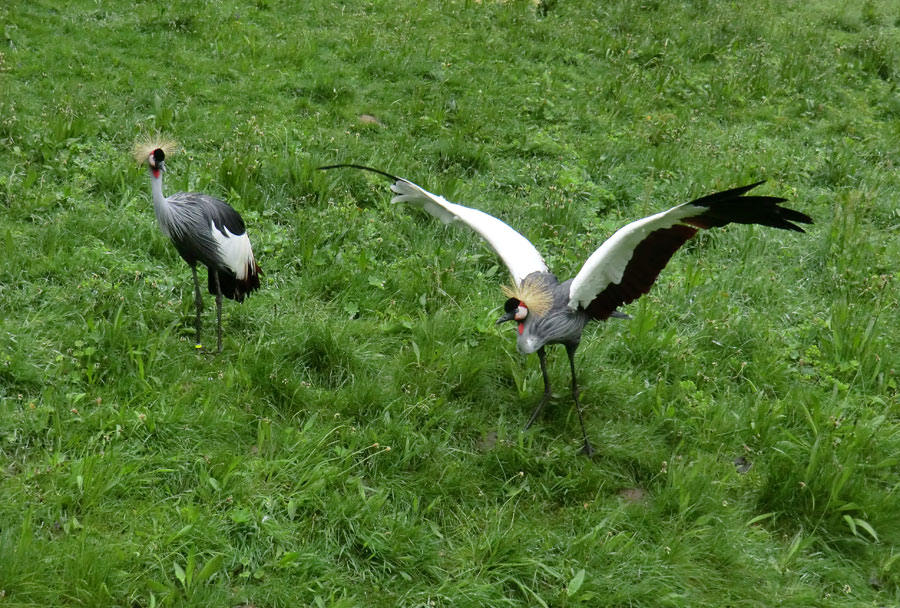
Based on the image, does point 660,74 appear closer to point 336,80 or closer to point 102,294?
point 336,80

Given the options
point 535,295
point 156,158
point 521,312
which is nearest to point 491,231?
point 535,295

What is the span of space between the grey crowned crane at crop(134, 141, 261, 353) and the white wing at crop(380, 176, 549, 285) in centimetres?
93

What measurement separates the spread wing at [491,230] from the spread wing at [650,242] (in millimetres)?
447

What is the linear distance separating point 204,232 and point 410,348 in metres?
1.28

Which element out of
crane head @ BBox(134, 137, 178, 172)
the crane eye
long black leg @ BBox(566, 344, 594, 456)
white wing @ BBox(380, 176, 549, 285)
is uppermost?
crane head @ BBox(134, 137, 178, 172)

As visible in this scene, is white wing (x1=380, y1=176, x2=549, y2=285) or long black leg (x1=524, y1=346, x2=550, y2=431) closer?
long black leg (x1=524, y1=346, x2=550, y2=431)

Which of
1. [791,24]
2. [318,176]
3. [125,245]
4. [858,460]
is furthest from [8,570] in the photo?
[791,24]

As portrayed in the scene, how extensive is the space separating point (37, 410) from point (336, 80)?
4.51 metres

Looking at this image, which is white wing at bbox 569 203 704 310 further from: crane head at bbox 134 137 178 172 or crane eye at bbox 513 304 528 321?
crane head at bbox 134 137 178 172

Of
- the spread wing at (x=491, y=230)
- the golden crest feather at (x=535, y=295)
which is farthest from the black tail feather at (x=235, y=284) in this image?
the golden crest feather at (x=535, y=295)

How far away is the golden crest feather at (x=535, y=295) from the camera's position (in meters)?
3.75

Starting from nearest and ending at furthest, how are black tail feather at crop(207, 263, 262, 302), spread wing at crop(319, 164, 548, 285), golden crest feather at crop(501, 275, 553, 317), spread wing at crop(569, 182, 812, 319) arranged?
spread wing at crop(569, 182, 812, 319), golden crest feather at crop(501, 275, 553, 317), spread wing at crop(319, 164, 548, 285), black tail feather at crop(207, 263, 262, 302)

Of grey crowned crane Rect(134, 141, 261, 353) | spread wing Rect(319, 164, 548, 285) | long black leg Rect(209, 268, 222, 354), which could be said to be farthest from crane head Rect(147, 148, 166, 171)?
spread wing Rect(319, 164, 548, 285)

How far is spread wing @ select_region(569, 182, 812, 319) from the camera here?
10.1ft
